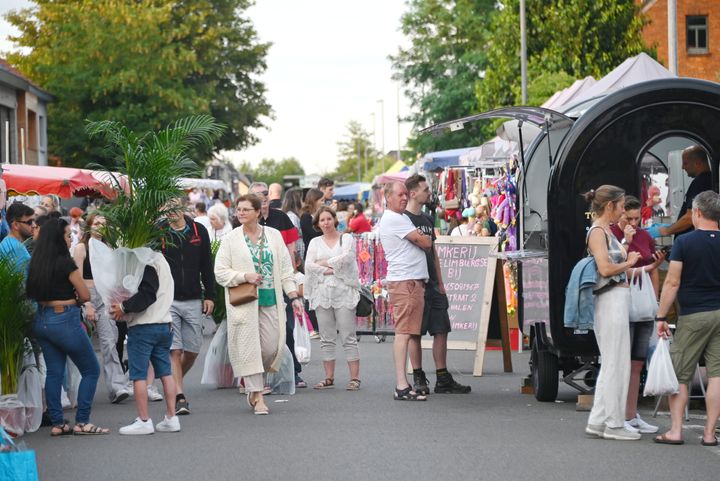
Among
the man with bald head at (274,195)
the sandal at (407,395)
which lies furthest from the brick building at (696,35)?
the sandal at (407,395)

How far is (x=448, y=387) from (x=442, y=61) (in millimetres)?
54209

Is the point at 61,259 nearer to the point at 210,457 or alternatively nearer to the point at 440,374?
the point at 210,457

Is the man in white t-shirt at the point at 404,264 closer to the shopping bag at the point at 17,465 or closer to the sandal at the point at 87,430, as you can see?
the sandal at the point at 87,430

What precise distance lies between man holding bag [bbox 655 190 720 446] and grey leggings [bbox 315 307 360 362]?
14.0 feet

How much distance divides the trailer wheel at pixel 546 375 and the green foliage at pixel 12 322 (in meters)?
4.54

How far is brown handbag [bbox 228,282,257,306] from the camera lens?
11273 millimetres

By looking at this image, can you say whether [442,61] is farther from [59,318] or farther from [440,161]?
[59,318]

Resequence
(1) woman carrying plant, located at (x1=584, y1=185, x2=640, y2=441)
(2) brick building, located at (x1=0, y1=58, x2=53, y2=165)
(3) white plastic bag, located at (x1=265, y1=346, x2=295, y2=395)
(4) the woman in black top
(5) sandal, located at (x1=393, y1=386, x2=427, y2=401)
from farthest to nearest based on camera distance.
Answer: (2) brick building, located at (x1=0, y1=58, x2=53, y2=165)
(3) white plastic bag, located at (x1=265, y1=346, x2=295, y2=395)
(5) sandal, located at (x1=393, y1=386, x2=427, y2=401)
(4) the woman in black top
(1) woman carrying plant, located at (x1=584, y1=185, x2=640, y2=441)

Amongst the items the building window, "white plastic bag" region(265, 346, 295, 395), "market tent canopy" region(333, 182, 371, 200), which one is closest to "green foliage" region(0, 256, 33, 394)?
"white plastic bag" region(265, 346, 295, 395)

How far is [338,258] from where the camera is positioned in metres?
13.3

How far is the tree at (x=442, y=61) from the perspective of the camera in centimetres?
6153

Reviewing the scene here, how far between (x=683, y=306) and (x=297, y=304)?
3905mm

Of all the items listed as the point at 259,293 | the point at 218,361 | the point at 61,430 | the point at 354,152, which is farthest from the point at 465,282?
the point at 354,152

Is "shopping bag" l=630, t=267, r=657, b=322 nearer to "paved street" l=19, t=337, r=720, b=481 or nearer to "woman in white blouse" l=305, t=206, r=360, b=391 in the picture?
"paved street" l=19, t=337, r=720, b=481
